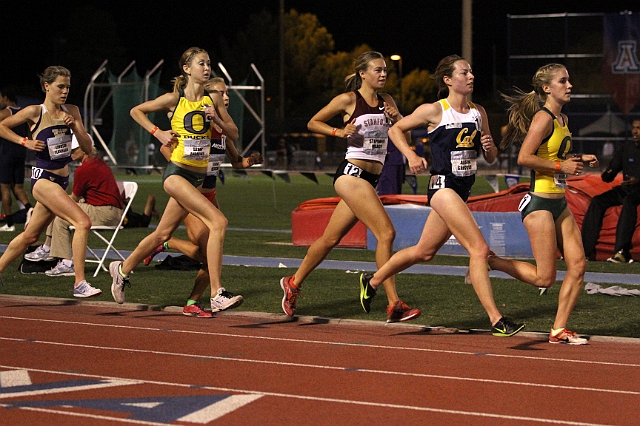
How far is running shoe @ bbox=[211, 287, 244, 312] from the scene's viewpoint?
355 inches

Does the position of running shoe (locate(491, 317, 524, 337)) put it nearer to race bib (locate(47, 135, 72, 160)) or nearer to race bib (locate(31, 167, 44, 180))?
race bib (locate(47, 135, 72, 160))

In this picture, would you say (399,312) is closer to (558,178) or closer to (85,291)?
(558,178)

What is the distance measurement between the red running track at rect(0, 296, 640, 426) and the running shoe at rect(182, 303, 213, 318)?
0.18m

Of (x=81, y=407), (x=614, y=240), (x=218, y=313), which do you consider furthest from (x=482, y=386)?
(x=614, y=240)

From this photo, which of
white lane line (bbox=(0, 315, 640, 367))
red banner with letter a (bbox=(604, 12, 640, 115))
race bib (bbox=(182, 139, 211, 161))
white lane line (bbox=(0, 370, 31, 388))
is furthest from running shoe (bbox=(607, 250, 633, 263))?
red banner with letter a (bbox=(604, 12, 640, 115))

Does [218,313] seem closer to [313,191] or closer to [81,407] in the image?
[81,407]

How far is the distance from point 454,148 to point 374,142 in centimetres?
93

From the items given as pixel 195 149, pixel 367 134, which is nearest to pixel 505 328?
pixel 367 134

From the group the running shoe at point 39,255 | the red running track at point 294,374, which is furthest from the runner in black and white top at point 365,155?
the running shoe at point 39,255

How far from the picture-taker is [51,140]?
1014cm

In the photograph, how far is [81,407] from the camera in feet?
19.2

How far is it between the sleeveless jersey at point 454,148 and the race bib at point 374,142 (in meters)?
0.74

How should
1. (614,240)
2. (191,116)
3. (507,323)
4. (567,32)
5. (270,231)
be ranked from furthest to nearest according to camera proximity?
(567,32) < (270,231) < (614,240) < (191,116) < (507,323)

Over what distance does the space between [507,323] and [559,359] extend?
0.60 meters
